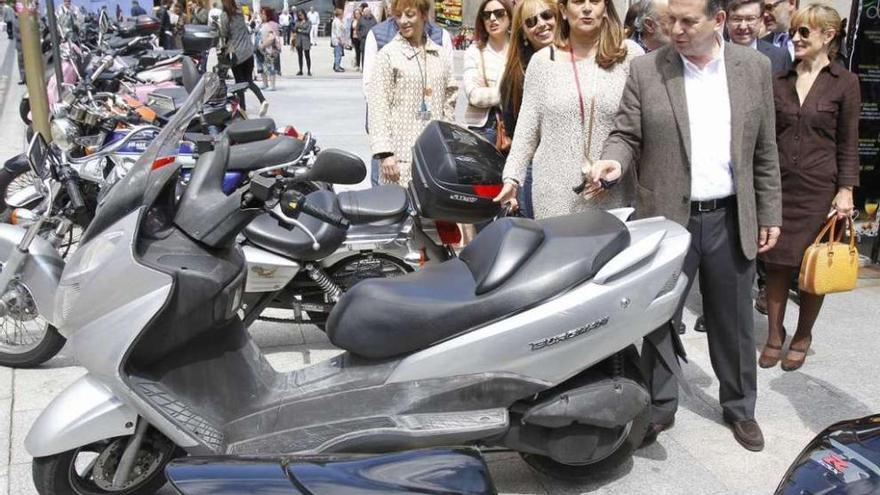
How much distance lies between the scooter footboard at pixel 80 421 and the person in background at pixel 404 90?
240 cm

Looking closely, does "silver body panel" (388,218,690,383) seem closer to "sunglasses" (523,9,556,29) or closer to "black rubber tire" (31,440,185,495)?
"black rubber tire" (31,440,185,495)

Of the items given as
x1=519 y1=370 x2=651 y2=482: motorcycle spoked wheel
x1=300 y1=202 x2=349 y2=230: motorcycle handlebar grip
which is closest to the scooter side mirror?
x1=300 y1=202 x2=349 y2=230: motorcycle handlebar grip

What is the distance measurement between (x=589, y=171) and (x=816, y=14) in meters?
1.64

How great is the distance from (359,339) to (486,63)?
8.58ft

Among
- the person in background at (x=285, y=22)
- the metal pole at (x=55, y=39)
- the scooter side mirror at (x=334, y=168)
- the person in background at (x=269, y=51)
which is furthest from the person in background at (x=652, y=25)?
the person in background at (x=285, y=22)

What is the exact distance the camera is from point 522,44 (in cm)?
441

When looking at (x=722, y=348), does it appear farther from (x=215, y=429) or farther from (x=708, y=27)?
(x=215, y=429)

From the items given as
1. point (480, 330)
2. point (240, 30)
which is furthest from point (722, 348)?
point (240, 30)

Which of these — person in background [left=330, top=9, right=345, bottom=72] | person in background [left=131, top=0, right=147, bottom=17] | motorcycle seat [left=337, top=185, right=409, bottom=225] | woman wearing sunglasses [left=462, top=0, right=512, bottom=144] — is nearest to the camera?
motorcycle seat [left=337, top=185, right=409, bottom=225]

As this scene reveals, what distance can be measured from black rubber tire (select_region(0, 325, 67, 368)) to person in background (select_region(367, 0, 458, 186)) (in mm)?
1913

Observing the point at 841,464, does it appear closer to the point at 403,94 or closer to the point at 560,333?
the point at 560,333

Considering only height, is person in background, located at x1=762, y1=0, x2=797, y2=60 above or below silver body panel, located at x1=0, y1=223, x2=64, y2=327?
above

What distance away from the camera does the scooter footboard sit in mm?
2629

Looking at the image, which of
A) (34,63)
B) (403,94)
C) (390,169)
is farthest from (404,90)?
(34,63)
